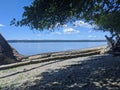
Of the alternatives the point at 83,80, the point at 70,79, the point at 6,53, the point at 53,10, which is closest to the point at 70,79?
the point at 70,79

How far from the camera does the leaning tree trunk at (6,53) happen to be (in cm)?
2535

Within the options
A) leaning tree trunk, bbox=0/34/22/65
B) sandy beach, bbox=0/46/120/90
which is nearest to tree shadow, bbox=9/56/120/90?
sandy beach, bbox=0/46/120/90

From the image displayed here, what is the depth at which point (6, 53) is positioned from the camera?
2614cm

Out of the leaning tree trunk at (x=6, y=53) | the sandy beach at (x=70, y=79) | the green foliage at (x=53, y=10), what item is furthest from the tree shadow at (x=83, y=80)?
the leaning tree trunk at (x=6, y=53)

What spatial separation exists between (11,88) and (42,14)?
384 centimetres

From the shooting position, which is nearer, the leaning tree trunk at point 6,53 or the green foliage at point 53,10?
the green foliage at point 53,10

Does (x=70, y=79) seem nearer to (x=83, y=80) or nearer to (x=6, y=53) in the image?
(x=83, y=80)

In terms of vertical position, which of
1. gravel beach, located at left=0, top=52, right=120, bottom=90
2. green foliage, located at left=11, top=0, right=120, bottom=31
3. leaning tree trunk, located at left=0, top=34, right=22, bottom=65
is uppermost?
green foliage, located at left=11, top=0, right=120, bottom=31

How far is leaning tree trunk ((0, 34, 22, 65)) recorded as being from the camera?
25355 millimetres

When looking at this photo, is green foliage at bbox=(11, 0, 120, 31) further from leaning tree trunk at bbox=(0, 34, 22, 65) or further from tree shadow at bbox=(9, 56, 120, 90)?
leaning tree trunk at bbox=(0, 34, 22, 65)

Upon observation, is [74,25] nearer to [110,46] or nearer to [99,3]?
[99,3]

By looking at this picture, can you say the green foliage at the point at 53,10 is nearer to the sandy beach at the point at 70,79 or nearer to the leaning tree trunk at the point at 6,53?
the sandy beach at the point at 70,79

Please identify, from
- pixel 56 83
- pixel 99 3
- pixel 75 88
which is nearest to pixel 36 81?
pixel 56 83

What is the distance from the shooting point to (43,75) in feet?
55.1
